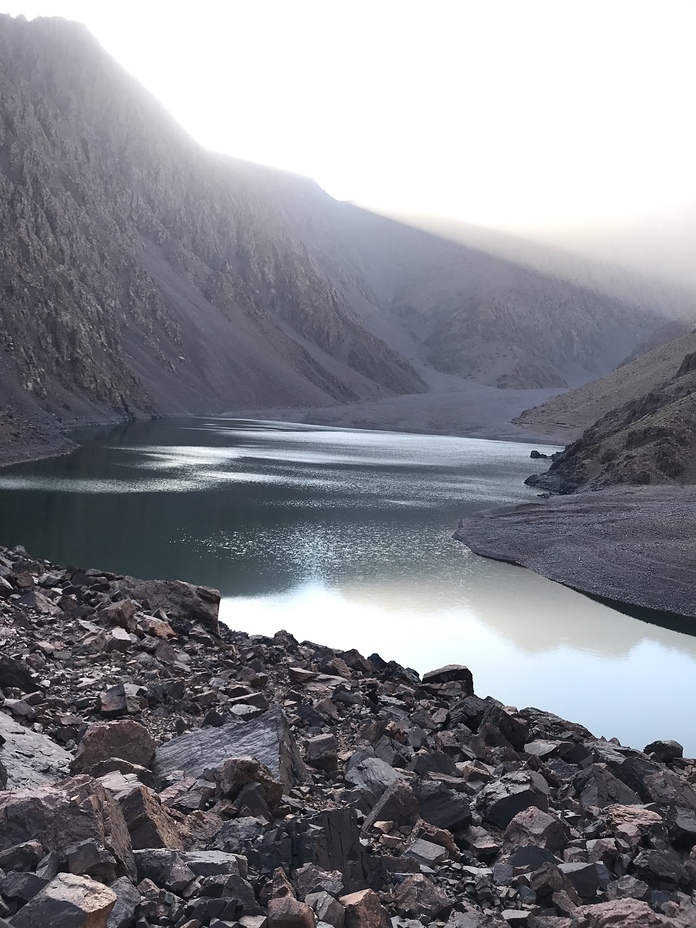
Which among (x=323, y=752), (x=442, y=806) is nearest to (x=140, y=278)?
(x=323, y=752)

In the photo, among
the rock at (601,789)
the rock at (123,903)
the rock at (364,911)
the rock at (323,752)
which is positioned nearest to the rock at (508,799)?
the rock at (601,789)

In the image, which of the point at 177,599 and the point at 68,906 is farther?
the point at 177,599

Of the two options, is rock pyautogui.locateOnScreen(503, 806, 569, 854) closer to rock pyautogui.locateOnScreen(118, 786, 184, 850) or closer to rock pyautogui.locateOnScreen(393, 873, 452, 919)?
rock pyautogui.locateOnScreen(393, 873, 452, 919)

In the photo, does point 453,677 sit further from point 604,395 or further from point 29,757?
point 604,395

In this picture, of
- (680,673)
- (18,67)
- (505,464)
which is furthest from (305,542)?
(18,67)

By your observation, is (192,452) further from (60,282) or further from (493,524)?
(60,282)

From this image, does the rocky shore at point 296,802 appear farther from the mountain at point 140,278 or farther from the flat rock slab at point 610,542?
the mountain at point 140,278

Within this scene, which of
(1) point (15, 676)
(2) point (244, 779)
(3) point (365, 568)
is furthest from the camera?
(3) point (365, 568)
